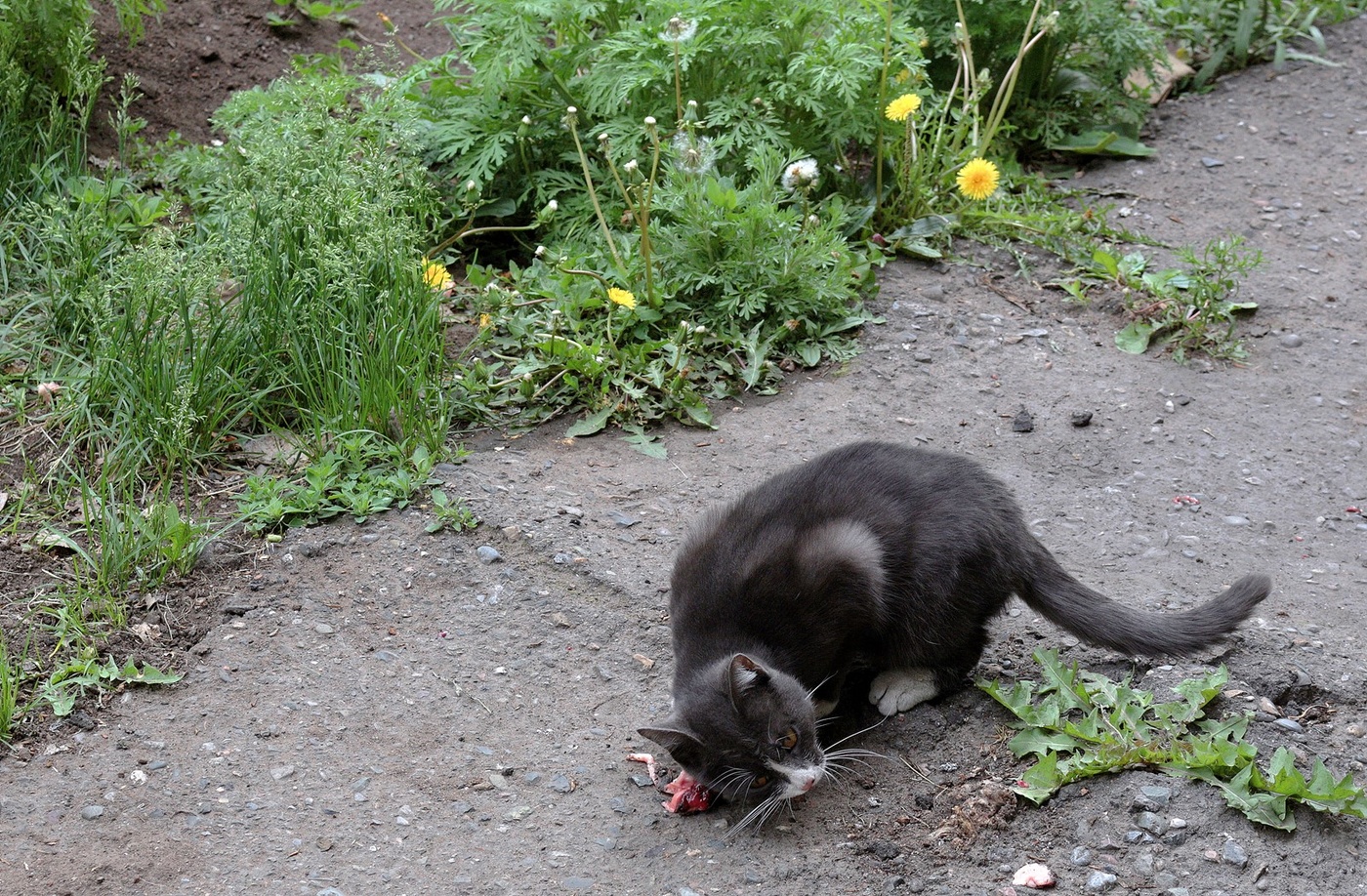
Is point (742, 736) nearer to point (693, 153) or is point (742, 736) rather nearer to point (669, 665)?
point (669, 665)

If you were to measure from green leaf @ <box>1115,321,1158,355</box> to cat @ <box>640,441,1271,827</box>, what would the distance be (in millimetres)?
1979

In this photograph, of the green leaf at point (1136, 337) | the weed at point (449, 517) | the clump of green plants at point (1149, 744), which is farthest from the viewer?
the green leaf at point (1136, 337)

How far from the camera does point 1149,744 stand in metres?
3.03

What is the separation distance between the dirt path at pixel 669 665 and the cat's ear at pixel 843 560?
0.46 m

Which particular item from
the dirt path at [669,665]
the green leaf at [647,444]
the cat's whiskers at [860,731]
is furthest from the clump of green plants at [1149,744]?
the green leaf at [647,444]

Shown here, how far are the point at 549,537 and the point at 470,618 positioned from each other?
0.41 m

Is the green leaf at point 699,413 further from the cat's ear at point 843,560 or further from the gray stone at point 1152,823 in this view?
the gray stone at point 1152,823

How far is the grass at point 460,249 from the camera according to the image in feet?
13.8

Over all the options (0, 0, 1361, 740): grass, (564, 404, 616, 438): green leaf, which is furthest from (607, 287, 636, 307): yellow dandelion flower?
(564, 404, 616, 438): green leaf

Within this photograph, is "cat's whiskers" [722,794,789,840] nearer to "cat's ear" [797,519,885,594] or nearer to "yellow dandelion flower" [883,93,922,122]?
"cat's ear" [797,519,885,594]

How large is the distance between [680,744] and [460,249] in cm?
323

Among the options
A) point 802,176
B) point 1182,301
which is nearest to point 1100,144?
point 1182,301

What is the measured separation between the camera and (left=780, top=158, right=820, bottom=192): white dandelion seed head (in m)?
4.95

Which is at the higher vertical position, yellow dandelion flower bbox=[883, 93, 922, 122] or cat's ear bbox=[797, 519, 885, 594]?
yellow dandelion flower bbox=[883, 93, 922, 122]
